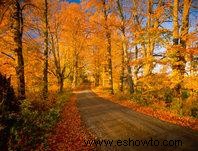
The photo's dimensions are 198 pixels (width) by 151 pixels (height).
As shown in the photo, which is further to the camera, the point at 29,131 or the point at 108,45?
the point at 108,45

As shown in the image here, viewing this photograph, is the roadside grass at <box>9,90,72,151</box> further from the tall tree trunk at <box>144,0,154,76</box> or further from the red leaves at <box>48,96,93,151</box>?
the tall tree trunk at <box>144,0,154,76</box>

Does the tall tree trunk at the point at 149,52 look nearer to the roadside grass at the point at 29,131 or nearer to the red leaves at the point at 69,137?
the red leaves at the point at 69,137

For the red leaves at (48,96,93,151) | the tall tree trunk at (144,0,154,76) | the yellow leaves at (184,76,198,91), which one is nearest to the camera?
the red leaves at (48,96,93,151)

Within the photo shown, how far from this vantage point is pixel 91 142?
367 inches

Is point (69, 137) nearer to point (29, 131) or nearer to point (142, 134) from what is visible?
point (29, 131)

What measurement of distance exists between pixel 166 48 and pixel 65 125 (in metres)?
8.01

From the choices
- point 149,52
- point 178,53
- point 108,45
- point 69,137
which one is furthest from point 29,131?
point 108,45

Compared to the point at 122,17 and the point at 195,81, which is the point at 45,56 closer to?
the point at 122,17

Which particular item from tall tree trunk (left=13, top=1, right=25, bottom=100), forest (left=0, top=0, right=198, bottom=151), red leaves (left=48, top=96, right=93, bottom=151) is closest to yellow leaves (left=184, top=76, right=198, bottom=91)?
forest (left=0, top=0, right=198, bottom=151)

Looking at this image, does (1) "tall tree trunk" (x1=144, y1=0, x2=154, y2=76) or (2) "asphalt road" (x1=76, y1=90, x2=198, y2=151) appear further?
(1) "tall tree trunk" (x1=144, y1=0, x2=154, y2=76)

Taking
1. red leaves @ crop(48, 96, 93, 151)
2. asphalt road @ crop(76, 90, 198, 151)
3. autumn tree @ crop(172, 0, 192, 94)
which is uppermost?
autumn tree @ crop(172, 0, 192, 94)

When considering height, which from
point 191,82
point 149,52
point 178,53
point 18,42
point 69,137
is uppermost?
point 18,42

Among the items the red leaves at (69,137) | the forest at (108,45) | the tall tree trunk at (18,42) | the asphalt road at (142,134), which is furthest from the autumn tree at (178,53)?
the tall tree trunk at (18,42)

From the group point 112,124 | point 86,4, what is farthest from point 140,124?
point 86,4
